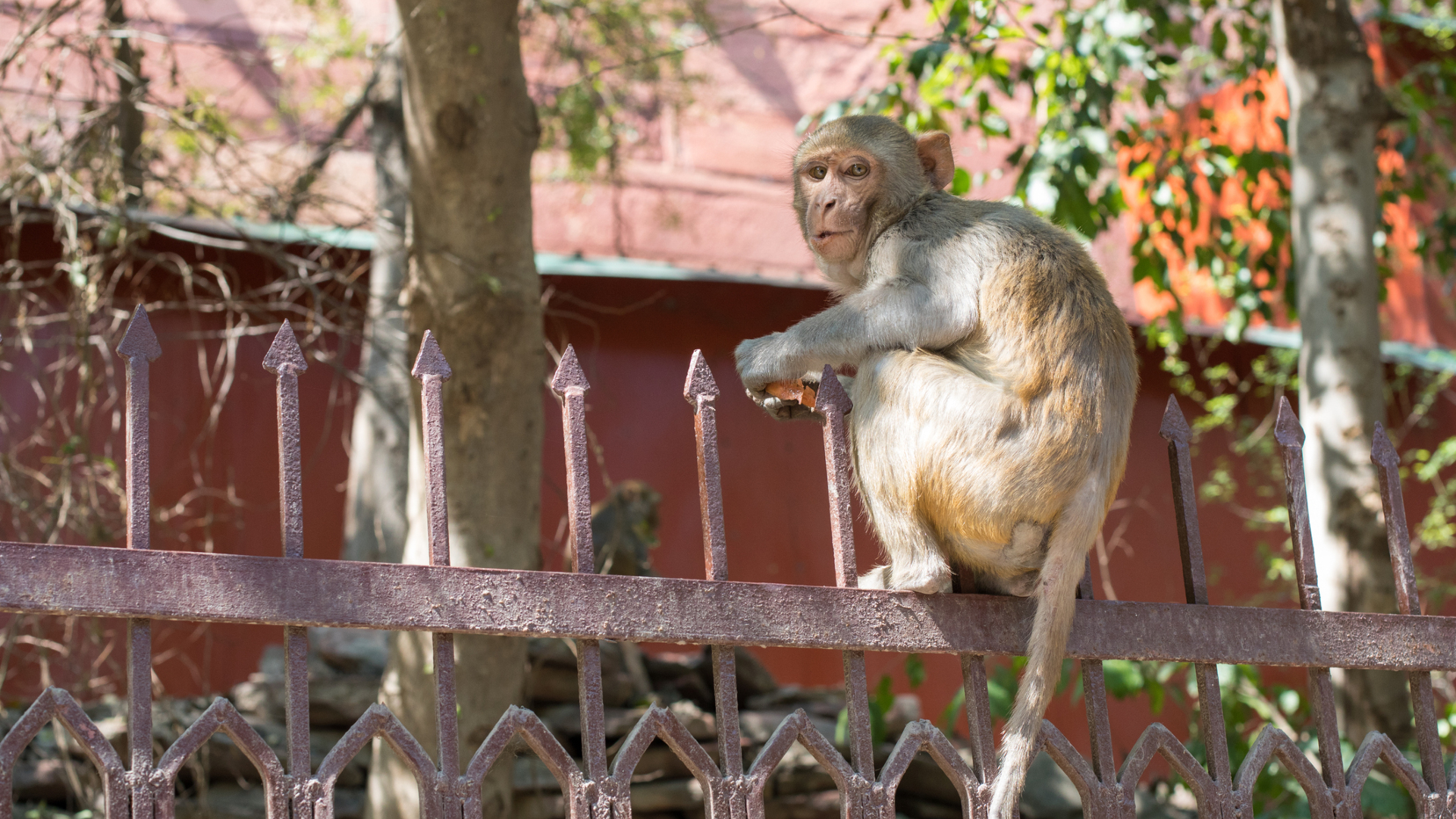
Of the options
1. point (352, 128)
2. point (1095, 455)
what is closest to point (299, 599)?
point (1095, 455)

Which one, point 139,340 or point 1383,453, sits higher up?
point 139,340

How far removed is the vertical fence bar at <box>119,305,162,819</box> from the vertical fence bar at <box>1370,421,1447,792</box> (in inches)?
92.0

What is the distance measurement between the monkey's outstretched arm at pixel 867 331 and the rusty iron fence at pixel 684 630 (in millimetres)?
349

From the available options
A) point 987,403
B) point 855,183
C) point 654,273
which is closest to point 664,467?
point 654,273

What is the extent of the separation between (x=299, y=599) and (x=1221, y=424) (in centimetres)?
820

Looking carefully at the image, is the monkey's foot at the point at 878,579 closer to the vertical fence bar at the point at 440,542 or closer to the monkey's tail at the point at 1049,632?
the monkey's tail at the point at 1049,632

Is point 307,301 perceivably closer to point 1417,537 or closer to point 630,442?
point 630,442

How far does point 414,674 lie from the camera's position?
12.6 feet

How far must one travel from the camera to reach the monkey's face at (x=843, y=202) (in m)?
3.20

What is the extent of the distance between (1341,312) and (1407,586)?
2217 millimetres

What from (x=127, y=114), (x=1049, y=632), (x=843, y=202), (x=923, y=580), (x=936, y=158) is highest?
(x=127, y=114)

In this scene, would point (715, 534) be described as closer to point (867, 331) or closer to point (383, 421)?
point (867, 331)

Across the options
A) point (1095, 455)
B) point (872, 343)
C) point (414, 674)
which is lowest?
point (414, 674)

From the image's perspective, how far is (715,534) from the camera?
92.7 inches
